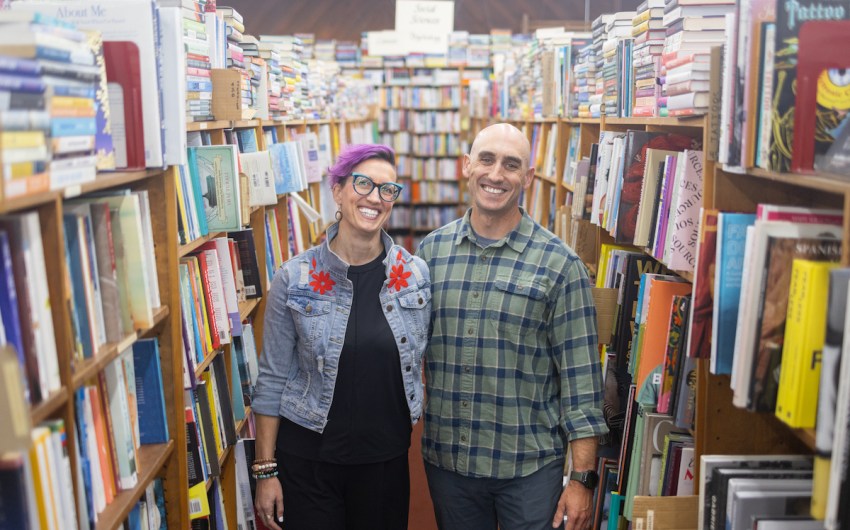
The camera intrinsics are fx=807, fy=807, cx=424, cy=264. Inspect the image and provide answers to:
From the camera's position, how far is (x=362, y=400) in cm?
218

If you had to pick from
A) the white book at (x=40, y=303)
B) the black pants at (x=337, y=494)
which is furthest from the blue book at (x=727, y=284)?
the white book at (x=40, y=303)

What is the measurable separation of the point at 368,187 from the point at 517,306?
1.71ft

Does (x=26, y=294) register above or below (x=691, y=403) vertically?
above

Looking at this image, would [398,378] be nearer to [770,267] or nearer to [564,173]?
[770,267]

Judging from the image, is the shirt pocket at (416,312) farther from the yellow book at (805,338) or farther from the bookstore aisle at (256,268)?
the yellow book at (805,338)

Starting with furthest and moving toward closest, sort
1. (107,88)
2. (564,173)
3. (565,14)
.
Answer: (565,14), (564,173), (107,88)

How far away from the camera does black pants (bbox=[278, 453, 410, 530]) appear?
7.17 feet

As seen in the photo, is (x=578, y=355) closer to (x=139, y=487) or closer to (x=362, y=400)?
(x=362, y=400)

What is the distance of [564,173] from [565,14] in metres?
7.87

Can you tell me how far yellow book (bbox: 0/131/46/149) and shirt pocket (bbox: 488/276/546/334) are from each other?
49.2 inches

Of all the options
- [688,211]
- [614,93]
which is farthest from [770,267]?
[614,93]

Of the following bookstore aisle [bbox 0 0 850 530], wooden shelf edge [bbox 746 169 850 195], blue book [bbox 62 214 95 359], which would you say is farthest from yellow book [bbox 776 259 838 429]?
blue book [bbox 62 214 95 359]

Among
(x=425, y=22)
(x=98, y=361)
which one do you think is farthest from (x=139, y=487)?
(x=425, y=22)

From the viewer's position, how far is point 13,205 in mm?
1144
